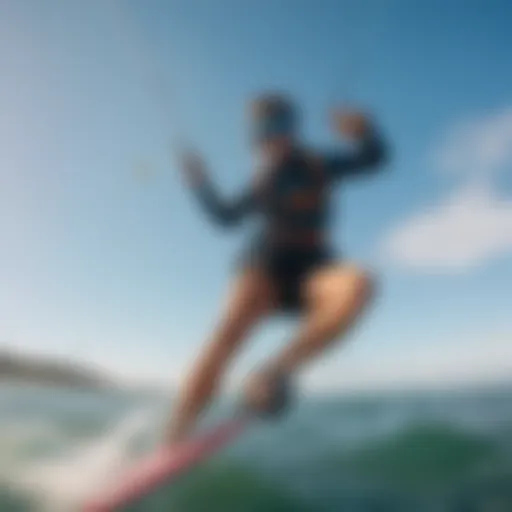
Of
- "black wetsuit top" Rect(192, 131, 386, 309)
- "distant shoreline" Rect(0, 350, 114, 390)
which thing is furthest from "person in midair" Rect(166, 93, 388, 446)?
"distant shoreline" Rect(0, 350, 114, 390)

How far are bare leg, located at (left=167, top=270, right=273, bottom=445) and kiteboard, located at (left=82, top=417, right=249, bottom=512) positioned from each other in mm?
31

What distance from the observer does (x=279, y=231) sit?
174 centimetres

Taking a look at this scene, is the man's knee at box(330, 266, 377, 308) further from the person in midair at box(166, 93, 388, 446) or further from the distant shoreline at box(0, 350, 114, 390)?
the distant shoreline at box(0, 350, 114, 390)

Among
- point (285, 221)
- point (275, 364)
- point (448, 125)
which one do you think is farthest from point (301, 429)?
point (448, 125)

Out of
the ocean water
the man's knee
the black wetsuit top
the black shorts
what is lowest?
the ocean water

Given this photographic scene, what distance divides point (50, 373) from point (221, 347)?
1.12 feet

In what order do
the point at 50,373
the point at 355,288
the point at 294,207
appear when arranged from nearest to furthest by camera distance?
the point at 355,288 → the point at 294,207 → the point at 50,373

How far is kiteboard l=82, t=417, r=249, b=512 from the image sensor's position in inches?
68.4

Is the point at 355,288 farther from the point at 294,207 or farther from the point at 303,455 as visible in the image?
the point at 303,455

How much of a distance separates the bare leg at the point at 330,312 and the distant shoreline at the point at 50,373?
38cm

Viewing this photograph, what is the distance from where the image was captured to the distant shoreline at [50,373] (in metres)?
1.83

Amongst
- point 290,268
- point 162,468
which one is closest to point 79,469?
point 162,468

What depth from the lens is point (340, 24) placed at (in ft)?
6.15

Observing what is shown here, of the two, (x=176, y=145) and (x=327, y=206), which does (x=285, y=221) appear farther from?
(x=176, y=145)
